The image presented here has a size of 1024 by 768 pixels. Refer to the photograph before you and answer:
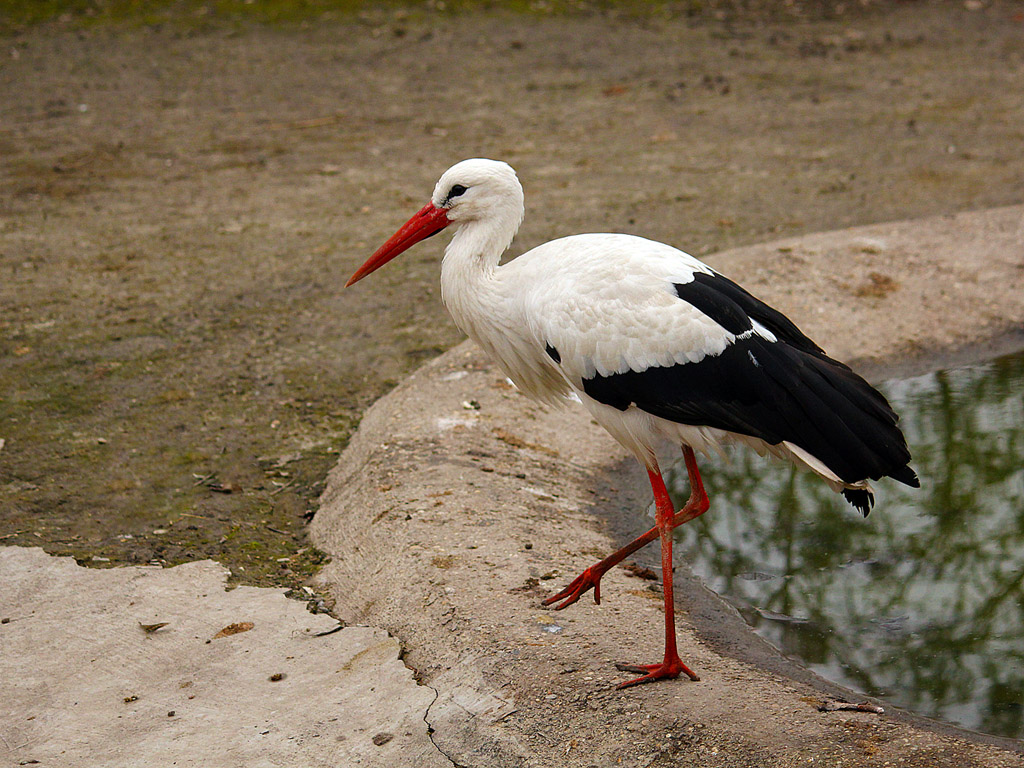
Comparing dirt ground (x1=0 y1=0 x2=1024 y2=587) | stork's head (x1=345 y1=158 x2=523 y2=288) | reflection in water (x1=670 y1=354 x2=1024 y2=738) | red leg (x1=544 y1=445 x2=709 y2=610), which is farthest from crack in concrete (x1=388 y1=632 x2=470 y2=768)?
stork's head (x1=345 y1=158 x2=523 y2=288)

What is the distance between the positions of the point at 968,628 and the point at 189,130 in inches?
292

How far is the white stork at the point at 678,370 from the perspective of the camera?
3086 millimetres

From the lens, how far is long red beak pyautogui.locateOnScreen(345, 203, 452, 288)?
3697mm

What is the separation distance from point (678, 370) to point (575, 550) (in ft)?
3.02

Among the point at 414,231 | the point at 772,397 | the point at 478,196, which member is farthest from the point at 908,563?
the point at 414,231

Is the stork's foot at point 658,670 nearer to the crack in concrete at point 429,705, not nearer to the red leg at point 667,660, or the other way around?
the red leg at point 667,660

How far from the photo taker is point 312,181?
7805mm

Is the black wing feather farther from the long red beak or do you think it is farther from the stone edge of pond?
the long red beak

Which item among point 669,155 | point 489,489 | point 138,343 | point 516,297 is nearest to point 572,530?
point 489,489

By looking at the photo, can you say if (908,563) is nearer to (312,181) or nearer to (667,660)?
(667,660)

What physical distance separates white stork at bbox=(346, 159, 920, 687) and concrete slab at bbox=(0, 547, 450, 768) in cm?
66

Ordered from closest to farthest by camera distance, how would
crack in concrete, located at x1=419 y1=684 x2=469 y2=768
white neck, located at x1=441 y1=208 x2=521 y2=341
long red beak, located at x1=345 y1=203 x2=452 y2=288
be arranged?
1. crack in concrete, located at x1=419 y1=684 x2=469 y2=768
2. white neck, located at x1=441 y1=208 x2=521 y2=341
3. long red beak, located at x1=345 y1=203 x2=452 y2=288

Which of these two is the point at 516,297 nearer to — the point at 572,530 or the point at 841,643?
the point at 572,530

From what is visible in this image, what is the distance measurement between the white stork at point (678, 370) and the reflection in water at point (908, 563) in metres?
0.47
